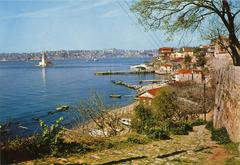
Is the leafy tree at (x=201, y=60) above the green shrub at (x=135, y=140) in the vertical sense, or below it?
above

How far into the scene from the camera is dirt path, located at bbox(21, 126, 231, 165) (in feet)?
26.6

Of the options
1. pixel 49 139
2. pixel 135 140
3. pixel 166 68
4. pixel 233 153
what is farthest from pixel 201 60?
pixel 49 139

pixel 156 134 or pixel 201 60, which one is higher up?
pixel 201 60

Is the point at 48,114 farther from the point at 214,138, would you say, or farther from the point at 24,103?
the point at 214,138

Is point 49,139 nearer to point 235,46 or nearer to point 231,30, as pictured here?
point 231,30

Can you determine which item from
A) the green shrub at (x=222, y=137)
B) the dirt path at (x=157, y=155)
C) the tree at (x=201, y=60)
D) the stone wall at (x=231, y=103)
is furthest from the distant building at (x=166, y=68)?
the dirt path at (x=157, y=155)

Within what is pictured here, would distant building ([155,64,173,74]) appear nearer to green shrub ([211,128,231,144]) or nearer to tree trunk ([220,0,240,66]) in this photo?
tree trunk ([220,0,240,66])

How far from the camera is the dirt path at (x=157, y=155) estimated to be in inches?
319

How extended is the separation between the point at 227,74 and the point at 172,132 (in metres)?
3.74

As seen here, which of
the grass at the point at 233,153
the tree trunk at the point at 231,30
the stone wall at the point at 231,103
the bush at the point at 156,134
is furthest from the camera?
the tree trunk at the point at 231,30

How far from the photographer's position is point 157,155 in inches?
351

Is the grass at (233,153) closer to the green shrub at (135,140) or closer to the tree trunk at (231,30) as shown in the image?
the green shrub at (135,140)

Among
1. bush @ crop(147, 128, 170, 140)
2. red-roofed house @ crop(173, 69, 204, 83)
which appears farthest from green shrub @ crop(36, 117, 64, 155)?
red-roofed house @ crop(173, 69, 204, 83)

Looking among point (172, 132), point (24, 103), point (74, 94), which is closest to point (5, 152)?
point (172, 132)
